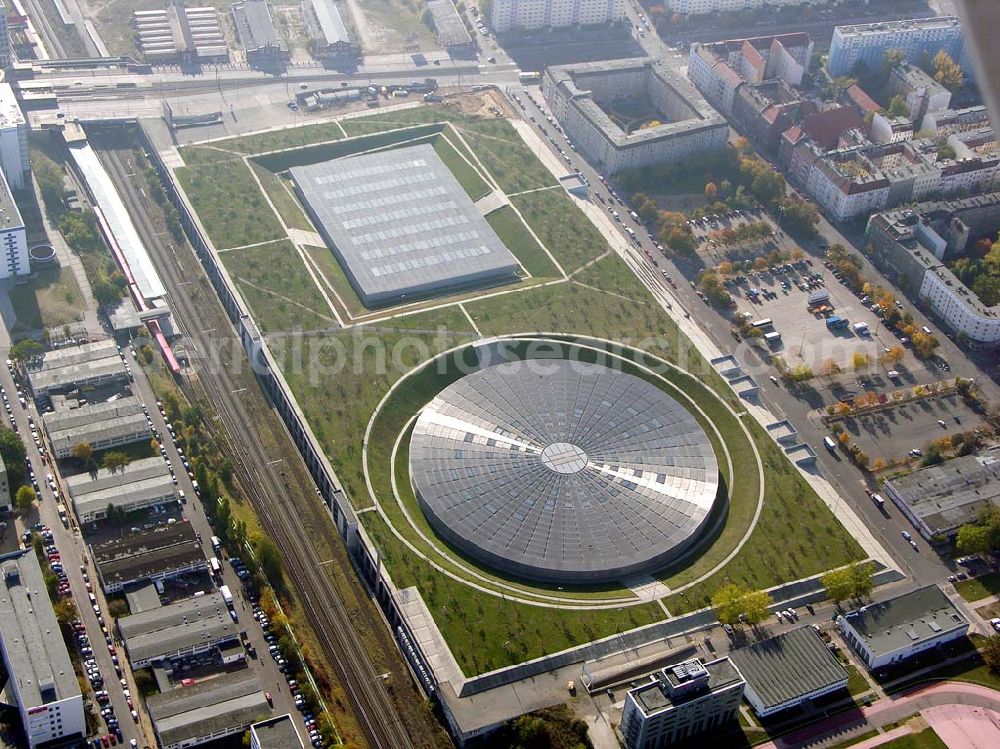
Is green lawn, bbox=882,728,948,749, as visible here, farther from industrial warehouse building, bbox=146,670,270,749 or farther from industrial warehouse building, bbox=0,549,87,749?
industrial warehouse building, bbox=0,549,87,749

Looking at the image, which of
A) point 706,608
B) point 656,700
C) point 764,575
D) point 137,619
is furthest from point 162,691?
point 764,575

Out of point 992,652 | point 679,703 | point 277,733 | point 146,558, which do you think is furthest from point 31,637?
point 992,652

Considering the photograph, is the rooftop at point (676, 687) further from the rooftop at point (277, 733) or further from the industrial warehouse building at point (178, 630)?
the industrial warehouse building at point (178, 630)

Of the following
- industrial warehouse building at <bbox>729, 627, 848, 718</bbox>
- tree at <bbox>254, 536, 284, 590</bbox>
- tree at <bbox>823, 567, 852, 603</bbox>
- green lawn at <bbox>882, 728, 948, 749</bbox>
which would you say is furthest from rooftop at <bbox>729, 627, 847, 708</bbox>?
tree at <bbox>254, 536, 284, 590</bbox>

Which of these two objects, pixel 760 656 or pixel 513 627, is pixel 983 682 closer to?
pixel 760 656

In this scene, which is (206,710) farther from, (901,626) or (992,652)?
(992,652)
